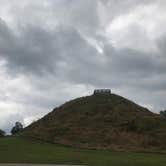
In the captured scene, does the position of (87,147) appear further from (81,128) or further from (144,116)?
(144,116)

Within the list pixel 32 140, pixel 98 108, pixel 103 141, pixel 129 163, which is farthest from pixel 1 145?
pixel 98 108

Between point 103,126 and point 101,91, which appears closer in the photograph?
point 103,126

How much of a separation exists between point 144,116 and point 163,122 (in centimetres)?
387

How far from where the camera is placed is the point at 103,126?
59.3 meters

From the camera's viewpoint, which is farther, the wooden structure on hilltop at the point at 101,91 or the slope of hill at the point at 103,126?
the wooden structure on hilltop at the point at 101,91

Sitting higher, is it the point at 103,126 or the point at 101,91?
the point at 101,91

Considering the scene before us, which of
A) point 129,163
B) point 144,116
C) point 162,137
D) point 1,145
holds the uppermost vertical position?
point 144,116

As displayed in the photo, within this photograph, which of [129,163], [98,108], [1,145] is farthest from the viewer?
[98,108]

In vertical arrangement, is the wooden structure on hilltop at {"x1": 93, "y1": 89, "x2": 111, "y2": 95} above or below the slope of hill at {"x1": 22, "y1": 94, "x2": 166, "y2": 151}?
above

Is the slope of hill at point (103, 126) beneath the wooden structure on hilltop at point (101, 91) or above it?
beneath

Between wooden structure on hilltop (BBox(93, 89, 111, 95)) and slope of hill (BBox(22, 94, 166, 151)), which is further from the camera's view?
wooden structure on hilltop (BBox(93, 89, 111, 95))

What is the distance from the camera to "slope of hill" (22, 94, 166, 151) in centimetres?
5347

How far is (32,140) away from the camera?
5550 centimetres

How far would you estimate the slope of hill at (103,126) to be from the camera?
53.5 meters
